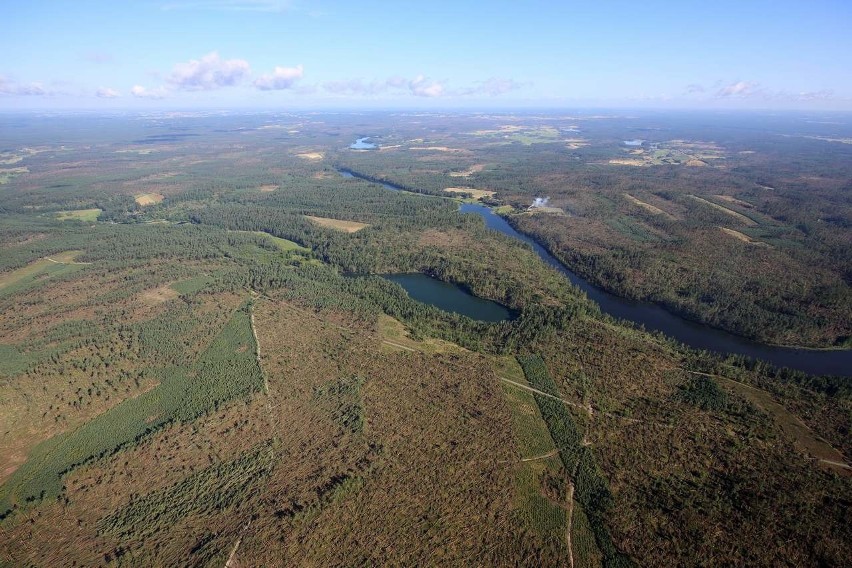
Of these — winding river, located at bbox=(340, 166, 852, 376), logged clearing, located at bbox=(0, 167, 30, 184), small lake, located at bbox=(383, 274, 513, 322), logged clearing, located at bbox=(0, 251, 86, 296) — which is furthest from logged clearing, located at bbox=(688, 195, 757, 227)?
logged clearing, located at bbox=(0, 167, 30, 184)

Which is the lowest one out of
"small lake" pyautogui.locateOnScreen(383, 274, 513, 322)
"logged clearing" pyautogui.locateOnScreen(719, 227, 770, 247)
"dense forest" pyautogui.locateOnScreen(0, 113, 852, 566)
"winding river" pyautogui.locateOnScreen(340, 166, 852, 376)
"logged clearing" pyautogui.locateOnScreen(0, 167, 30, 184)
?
"winding river" pyautogui.locateOnScreen(340, 166, 852, 376)

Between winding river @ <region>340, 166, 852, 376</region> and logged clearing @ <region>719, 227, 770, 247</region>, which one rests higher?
logged clearing @ <region>719, 227, 770, 247</region>

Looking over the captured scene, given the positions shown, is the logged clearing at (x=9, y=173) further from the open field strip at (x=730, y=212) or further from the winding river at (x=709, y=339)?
the open field strip at (x=730, y=212)

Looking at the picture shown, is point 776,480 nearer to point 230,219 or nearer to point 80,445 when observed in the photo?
point 80,445

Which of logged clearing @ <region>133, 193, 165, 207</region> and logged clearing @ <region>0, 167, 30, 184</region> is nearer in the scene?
logged clearing @ <region>133, 193, 165, 207</region>

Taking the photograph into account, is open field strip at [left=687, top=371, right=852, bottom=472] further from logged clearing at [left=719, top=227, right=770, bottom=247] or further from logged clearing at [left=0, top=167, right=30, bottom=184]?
logged clearing at [left=0, top=167, right=30, bottom=184]
